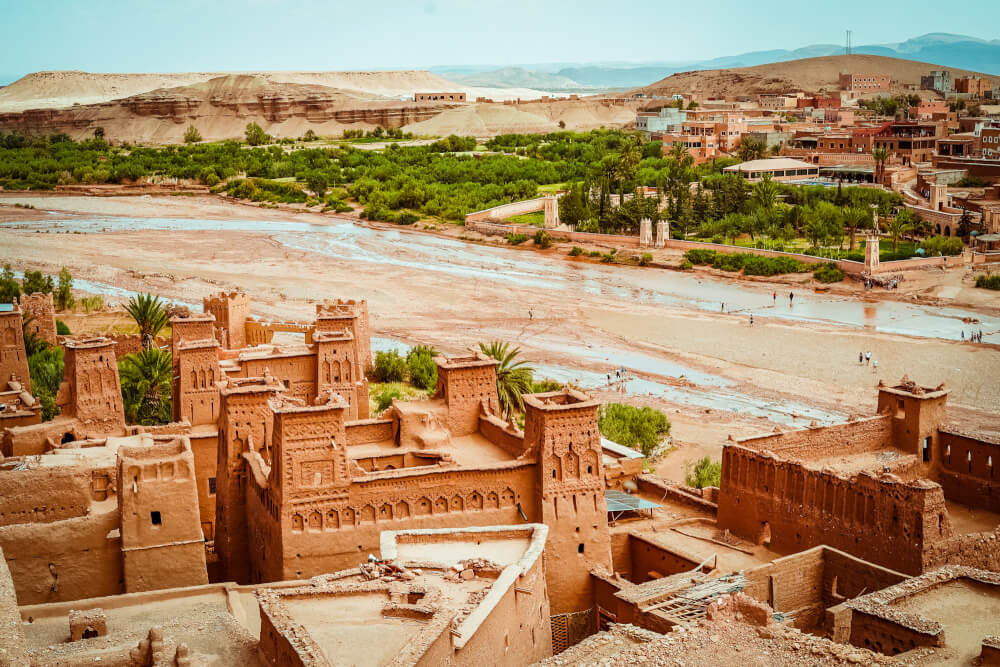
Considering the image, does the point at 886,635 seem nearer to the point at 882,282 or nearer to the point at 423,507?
the point at 423,507

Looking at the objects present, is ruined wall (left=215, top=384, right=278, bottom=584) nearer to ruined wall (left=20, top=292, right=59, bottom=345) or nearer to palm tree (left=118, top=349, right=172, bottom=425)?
palm tree (left=118, top=349, right=172, bottom=425)

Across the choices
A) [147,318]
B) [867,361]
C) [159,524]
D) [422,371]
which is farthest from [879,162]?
[159,524]

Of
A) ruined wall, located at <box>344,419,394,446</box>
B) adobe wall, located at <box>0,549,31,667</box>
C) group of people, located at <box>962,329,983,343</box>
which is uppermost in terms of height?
adobe wall, located at <box>0,549,31,667</box>

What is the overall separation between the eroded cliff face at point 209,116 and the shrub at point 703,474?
4814 inches

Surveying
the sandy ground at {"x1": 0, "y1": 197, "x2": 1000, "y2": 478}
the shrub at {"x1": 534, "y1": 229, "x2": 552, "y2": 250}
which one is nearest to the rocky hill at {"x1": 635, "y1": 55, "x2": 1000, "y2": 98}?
the shrub at {"x1": 534, "y1": 229, "x2": 552, "y2": 250}

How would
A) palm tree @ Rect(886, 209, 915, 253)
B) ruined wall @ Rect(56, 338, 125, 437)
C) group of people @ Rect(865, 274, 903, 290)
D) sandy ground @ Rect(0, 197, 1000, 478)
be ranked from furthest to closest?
palm tree @ Rect(886, 209, 915, 253) → group of people @ Rect(865, 274, 903, 290) → sandy ground @ Rect(0, 197, 1000, 478) → ruined wall @ Rect(56, 338, 125, 437)

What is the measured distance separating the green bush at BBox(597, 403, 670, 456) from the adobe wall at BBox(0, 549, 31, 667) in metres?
19.0

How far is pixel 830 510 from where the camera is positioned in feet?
61.3

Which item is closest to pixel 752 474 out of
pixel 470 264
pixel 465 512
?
pixel 465 512

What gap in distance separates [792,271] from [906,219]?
417 inches

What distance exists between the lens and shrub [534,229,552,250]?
2667 inches

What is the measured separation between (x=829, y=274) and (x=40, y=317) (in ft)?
115

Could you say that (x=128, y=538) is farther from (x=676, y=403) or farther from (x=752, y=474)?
(x=676, y=403)

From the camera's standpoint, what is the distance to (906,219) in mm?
63031
